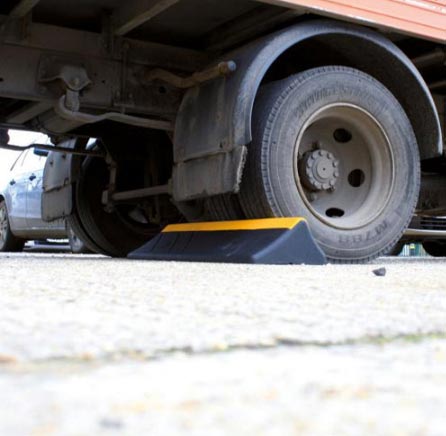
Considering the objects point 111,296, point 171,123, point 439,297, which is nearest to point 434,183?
point 171,123

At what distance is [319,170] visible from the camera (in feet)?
12.7

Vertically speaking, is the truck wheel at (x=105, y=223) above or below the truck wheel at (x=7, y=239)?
above

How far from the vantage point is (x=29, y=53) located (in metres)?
3.93

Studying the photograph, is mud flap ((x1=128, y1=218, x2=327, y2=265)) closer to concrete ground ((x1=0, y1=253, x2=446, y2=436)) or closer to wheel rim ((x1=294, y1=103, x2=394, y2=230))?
wheel rim ((x1=294, y1=103, x2=394, y2=230))

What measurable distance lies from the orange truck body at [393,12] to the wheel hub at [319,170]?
0.78 meters

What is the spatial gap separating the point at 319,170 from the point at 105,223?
226 centimetres

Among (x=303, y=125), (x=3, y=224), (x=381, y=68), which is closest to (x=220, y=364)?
(x=303, y=125)

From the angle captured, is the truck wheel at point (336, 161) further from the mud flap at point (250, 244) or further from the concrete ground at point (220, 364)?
the concrete ground at point (220, 364)

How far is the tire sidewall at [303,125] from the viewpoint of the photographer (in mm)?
3637

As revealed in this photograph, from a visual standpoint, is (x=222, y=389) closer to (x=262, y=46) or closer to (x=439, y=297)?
(x=439, y=297)

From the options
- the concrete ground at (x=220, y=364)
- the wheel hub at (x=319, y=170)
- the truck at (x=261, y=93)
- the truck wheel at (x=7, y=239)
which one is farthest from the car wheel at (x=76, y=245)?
the concrete ground at (x=220, y=364)

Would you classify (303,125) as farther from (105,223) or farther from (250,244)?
(105,223)

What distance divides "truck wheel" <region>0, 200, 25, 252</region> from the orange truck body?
7539 millimetres

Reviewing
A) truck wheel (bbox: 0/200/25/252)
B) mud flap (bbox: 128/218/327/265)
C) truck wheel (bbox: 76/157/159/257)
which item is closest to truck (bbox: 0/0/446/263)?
mud flap (bbox: 128/218/327/265)
